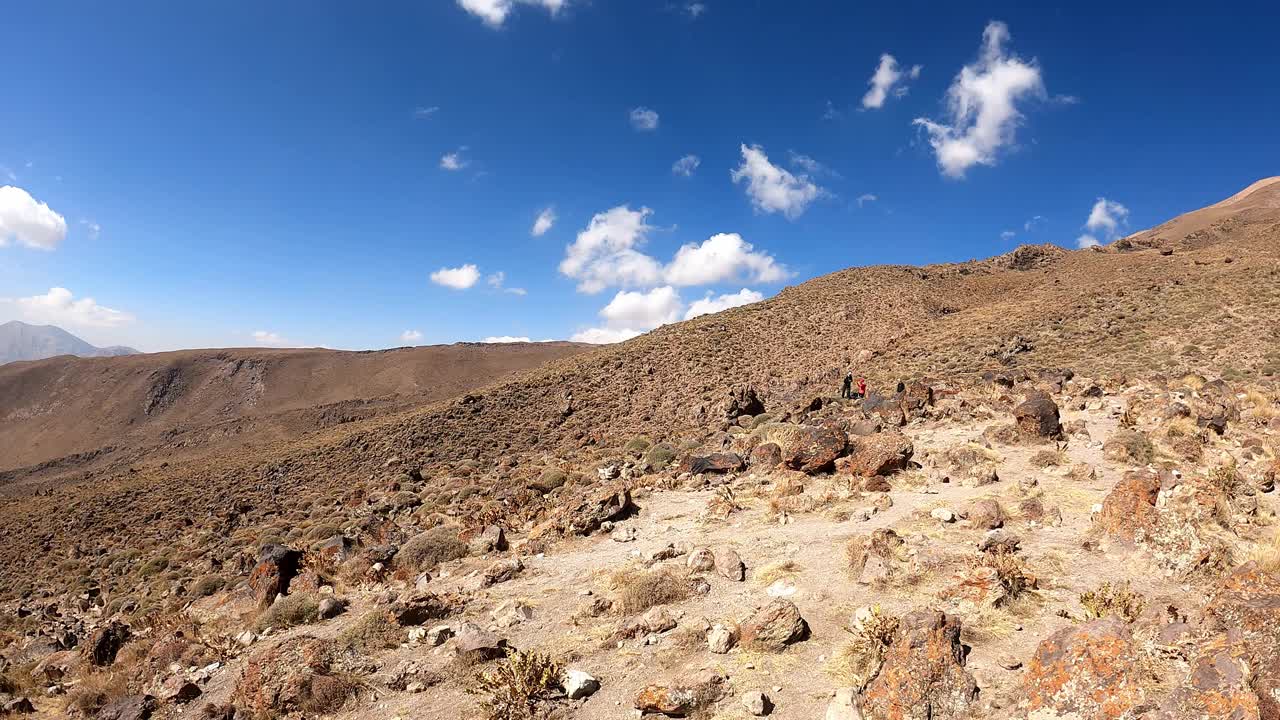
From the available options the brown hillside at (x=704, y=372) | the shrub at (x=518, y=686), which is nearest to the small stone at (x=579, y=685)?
the shrub at (x=518, y=686)

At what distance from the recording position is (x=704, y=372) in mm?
33531

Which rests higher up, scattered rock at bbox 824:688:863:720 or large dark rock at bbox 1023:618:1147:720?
large dark rock at bbox 1023:618:1147:720

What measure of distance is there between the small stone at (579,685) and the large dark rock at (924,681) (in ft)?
8.70

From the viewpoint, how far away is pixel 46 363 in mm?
79375

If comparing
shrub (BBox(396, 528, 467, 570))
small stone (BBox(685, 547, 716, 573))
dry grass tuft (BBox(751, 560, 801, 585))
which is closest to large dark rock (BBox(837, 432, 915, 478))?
dry grass tuft (BBox(751, 560, 801, 585))

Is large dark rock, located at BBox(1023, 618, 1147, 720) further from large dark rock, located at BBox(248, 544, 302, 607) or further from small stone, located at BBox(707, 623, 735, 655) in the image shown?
large dark rock, located at BBox(248, 544, 302, 607)

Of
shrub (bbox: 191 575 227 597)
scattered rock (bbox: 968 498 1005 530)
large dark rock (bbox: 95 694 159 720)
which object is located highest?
scattered rock (bbox: 968 498 1005 530)

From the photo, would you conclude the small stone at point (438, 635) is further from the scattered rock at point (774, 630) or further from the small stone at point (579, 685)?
the scattered rock at point (774, 630)

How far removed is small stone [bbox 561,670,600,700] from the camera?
5.51 metres

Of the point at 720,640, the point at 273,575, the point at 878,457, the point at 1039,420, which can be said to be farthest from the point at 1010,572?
the point at 273,575

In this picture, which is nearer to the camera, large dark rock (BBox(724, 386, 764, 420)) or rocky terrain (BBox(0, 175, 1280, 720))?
rocky terrain (BBox(0, 175, 1280, 720))

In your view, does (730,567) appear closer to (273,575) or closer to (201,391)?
(273,575)

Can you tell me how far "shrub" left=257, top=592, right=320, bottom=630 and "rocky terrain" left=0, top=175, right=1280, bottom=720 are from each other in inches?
2.6

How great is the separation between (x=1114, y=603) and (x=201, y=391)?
91371mm
